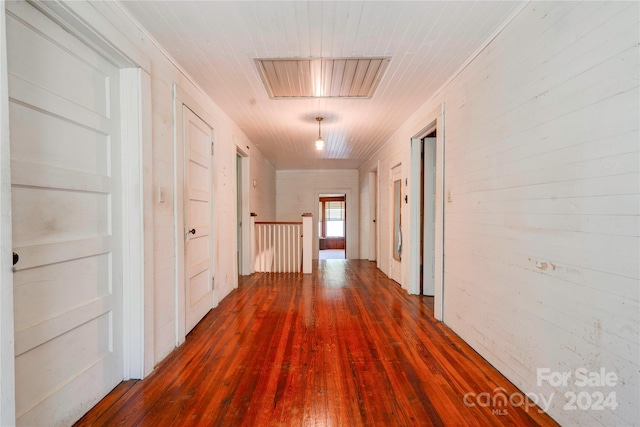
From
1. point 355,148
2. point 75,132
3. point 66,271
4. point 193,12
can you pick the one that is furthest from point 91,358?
point 355,148

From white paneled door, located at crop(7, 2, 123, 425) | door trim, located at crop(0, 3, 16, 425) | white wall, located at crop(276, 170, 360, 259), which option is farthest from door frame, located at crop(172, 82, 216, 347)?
white wall, located at crop(276, 170, 360, 259)

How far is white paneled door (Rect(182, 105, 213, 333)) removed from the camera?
2.63m

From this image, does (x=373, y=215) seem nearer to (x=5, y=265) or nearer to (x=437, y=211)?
(x=437, y=211)

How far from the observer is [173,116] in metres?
2.38

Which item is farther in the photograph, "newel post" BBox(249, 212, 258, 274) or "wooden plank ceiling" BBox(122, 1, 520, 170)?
"newel post" BBox(249, 212, 258, 274)

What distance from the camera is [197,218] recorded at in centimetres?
288

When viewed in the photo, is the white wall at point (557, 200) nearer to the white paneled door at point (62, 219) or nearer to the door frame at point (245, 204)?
the white paneled door at point (62, 219)

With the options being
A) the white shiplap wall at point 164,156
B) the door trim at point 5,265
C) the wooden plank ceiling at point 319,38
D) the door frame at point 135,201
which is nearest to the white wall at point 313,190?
the white shiplap wall at point 164,156

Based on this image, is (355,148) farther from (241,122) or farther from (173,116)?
(173,116)

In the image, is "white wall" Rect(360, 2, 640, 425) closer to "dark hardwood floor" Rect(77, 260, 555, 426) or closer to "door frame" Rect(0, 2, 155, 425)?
"dark hardwood floor" Rect(77, 260, 555, 426)

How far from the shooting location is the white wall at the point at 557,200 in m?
1.21

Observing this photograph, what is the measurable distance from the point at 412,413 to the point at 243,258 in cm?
406

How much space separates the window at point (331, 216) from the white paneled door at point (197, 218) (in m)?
7.98

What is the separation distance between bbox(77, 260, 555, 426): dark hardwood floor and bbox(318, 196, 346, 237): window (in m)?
7.85
